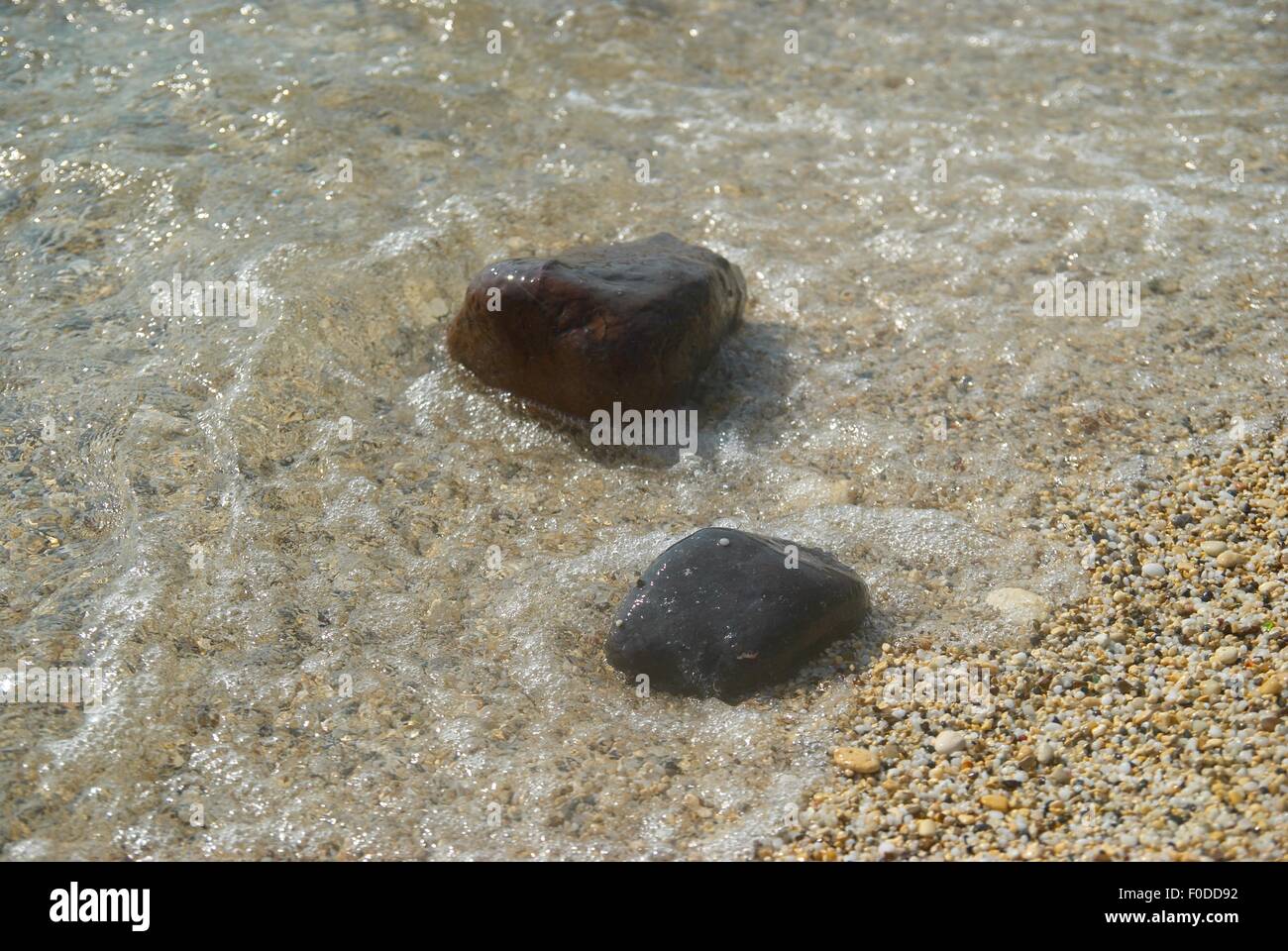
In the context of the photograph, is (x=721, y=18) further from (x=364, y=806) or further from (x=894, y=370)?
(x=364, y=806)

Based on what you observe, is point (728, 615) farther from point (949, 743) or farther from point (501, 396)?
point (501, 396)

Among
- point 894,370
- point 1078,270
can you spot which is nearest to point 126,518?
point 894,370

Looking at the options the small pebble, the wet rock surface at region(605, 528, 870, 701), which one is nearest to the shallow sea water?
the wet rock surface at region(605, 528, 870, 701)

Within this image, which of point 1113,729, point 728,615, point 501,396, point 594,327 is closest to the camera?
point 1113,729

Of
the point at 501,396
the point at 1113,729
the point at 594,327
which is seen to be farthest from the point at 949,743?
the point at 501,396

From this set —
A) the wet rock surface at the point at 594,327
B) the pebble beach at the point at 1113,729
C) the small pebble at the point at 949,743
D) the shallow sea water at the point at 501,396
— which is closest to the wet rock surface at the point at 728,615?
the shallow sea water at the point at 501,396

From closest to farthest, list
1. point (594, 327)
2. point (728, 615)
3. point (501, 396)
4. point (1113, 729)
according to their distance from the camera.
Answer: point (1113, 729)
point (728, 615)
point (594, 327)
point (501, 396)

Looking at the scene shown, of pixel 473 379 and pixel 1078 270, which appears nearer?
pixel 473 379
